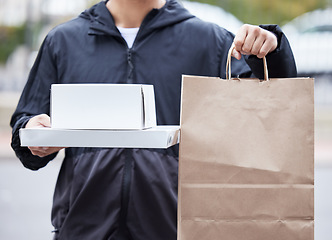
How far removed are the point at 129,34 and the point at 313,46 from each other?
30.3ft

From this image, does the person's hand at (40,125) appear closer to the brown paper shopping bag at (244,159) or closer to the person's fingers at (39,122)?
the person's fingers at (39,122)

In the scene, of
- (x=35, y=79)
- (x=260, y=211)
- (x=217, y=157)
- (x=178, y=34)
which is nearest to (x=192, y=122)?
(x=217, y=157)

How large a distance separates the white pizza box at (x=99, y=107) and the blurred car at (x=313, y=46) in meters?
9.31

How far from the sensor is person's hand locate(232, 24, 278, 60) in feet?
4.39

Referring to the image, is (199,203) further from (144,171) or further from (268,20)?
(268,20)

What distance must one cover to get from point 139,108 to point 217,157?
0.68 ft

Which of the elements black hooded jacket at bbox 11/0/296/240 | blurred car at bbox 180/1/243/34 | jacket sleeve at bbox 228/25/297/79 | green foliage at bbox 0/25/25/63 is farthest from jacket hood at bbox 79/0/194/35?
green foliage at bbox 0/25/25/63

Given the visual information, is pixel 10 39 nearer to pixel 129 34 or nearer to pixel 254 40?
pixel 129 34

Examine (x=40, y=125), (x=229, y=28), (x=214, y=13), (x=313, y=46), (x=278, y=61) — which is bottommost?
(x=313, y=46)

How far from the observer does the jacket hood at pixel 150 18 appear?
5.44ft

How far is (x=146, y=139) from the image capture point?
3.84ft

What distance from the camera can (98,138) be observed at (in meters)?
1.18

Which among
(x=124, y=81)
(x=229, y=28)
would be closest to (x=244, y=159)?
(x=124, y=81)

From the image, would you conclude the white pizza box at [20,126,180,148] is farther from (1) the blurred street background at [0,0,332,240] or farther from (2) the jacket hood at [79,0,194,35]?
(1) the blurred street background at [0,0,332,240]
